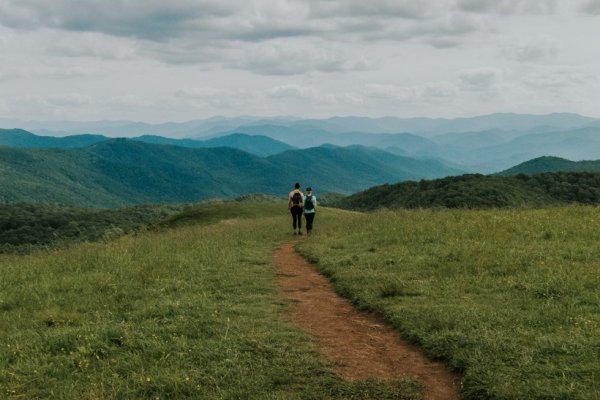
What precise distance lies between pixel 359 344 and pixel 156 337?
4.04m

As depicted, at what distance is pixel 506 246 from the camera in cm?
1725

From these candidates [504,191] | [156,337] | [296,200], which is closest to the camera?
[156,337]

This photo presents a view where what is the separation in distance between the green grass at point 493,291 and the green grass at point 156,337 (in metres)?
1.73

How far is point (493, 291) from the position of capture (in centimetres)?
1252

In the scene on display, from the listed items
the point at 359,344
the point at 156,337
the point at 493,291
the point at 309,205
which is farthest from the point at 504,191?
the point at 156,337

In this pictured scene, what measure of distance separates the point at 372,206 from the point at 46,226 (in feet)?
374

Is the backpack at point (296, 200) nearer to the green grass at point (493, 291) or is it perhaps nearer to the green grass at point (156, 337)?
the green grass at point (493, 291)

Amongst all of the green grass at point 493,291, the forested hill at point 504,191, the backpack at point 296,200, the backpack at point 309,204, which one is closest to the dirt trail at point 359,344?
the green grass at point 493,291

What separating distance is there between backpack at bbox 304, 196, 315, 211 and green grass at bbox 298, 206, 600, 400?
566 cm

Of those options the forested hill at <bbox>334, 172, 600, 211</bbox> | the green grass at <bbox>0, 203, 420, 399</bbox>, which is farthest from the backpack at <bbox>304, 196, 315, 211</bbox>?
the forested hill at <bbox>334, 172, 600, 211</bbox>

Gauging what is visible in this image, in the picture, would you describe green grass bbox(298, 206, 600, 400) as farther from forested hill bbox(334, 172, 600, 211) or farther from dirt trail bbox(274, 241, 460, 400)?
forested hill bbox(334, 172, 600, 211)

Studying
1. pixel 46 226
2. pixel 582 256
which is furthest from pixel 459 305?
pixel 46 226

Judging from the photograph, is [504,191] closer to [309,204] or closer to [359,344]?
[309,204]

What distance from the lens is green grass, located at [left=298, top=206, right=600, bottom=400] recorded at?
805cm
